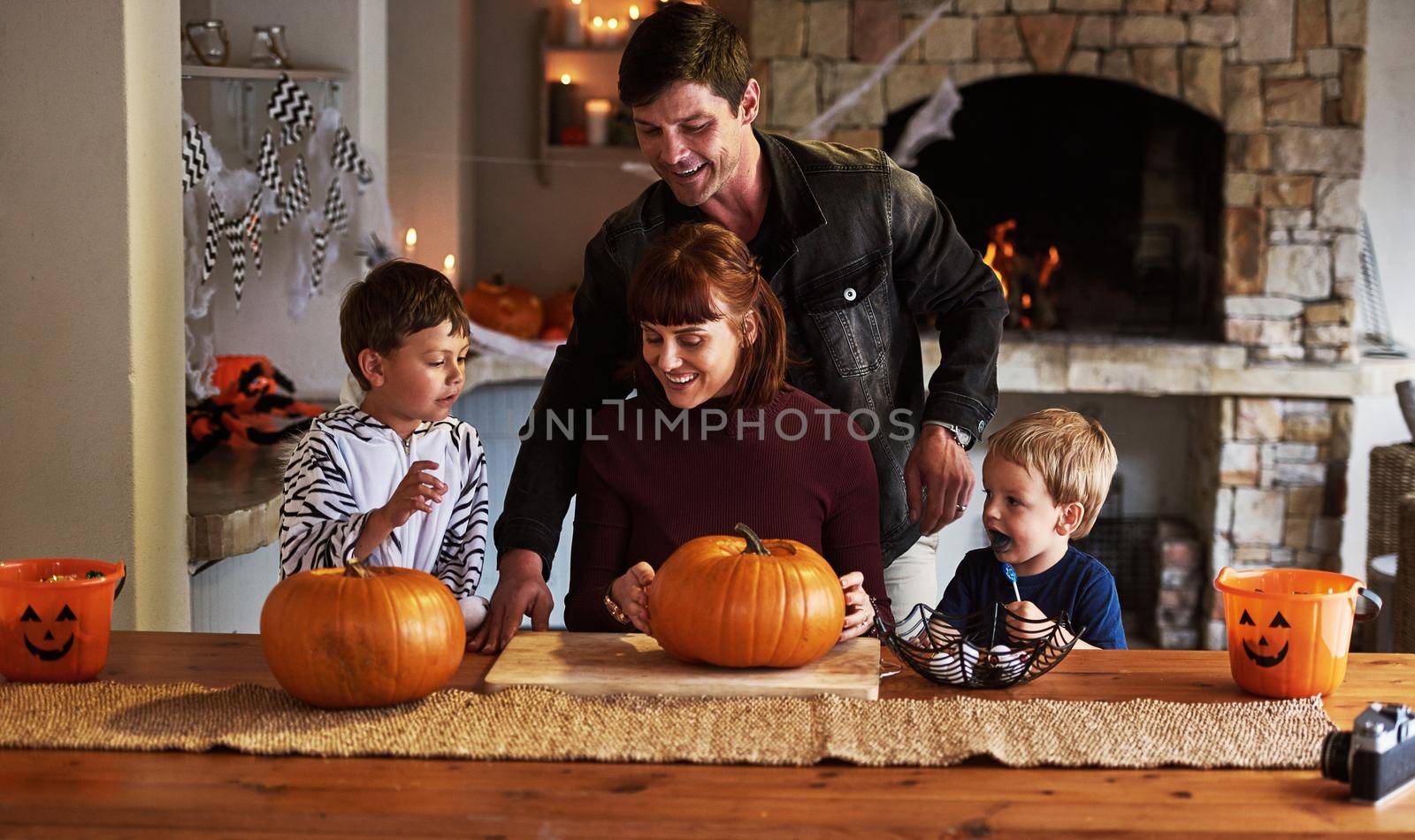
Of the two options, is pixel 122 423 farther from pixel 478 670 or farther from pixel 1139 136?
pixel 1139 136

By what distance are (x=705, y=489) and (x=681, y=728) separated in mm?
483

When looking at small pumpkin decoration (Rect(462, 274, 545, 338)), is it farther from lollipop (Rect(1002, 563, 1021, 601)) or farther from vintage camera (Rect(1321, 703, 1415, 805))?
vintage camera (Rect(1321, 703, 1415, 805))

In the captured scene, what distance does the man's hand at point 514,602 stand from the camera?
149cm

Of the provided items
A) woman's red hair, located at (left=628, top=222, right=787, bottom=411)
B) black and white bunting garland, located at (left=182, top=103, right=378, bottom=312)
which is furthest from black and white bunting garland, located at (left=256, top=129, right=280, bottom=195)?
woman's red hair, located at (left=628, top=222, right=787, bottom=411)

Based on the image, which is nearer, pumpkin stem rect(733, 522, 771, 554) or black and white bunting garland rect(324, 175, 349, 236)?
pumpkin stem rect(733, 522, 771, 554)

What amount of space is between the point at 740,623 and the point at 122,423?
1155 mm

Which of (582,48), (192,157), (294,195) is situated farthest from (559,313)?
(192,157)

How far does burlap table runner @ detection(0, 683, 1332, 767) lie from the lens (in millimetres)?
1155

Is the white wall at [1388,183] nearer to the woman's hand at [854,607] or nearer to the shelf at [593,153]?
the shelf at [593,153]

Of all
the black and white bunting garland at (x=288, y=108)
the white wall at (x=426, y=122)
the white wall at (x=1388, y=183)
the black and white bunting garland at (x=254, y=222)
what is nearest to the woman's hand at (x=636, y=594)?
the black and white bunting garland at (x=254, y=222)

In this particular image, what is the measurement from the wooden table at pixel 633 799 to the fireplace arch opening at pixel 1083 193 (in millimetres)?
3827

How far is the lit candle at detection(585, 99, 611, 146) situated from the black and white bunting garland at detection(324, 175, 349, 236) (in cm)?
161

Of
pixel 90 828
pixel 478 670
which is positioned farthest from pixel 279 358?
pixel 90 828

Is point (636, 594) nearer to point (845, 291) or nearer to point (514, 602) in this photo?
point (514, 602)
